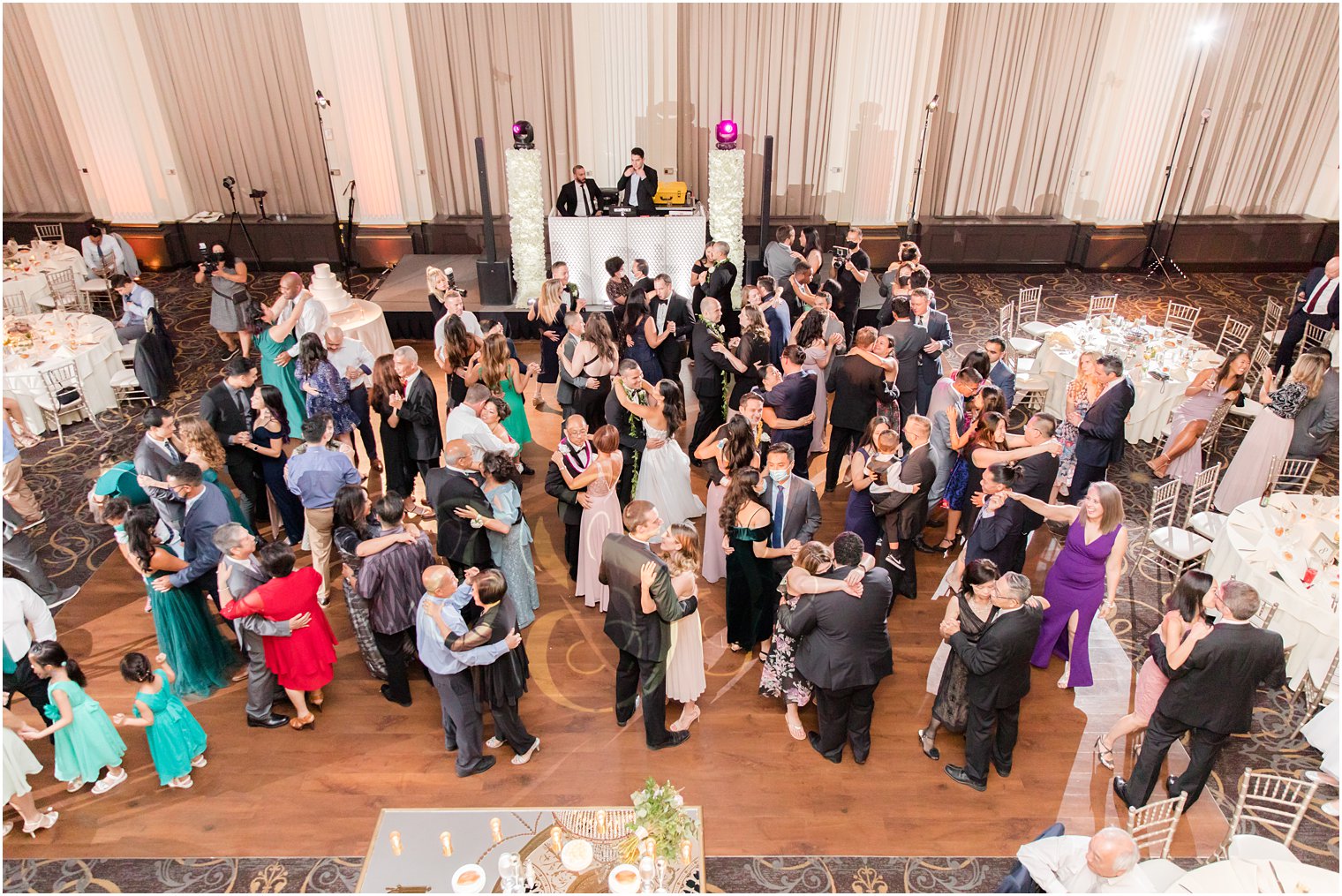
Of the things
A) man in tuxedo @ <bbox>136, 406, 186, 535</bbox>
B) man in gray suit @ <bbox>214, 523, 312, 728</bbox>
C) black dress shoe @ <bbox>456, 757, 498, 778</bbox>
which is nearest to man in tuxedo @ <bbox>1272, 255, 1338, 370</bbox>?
black dress shoe @ <bbox>456, 757, 498, 778</bbox>

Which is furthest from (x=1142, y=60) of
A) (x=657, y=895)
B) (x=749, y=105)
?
(x=657, y=895)

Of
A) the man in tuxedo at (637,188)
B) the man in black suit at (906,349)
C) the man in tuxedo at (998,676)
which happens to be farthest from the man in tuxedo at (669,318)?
the man in tuxedo at (998,676)

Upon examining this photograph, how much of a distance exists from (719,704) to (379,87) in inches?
334

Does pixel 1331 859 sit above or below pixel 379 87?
below

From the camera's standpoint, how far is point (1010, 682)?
4.24 m

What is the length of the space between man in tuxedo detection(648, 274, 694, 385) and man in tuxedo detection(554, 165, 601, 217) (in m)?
2.92

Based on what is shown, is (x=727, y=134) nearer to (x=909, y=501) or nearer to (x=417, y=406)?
(x=417, y=406)

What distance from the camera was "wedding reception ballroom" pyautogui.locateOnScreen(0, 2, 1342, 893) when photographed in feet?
14.0

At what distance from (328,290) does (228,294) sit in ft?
3.21

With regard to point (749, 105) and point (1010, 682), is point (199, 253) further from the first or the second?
point (1010, 682)

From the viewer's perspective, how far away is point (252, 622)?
4.55 m

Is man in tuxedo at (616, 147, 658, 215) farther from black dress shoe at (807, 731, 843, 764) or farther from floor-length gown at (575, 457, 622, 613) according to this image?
black dress shoe at (807, 731, 843, 764)

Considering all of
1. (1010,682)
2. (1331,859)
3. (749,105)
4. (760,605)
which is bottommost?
(1331,859)

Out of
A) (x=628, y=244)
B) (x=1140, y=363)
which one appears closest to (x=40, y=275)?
(x=628, y=244)
